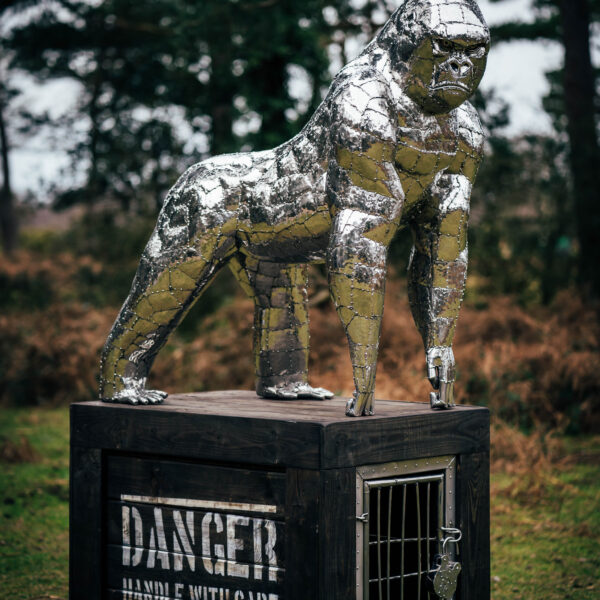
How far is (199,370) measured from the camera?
1006 cm

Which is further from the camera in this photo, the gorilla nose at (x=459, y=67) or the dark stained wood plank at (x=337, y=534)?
the gorilla nose at (x=459, y=67)

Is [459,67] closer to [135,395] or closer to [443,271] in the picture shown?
[443,271]

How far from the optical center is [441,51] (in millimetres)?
3387

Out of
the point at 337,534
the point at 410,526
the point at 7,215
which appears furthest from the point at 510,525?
the point at 7,215

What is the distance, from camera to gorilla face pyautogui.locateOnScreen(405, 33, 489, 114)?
3.38 meters

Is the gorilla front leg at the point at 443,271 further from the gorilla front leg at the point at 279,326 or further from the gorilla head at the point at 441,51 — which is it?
the gorilla front leg at the point at 279,326

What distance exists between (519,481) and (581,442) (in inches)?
77.5

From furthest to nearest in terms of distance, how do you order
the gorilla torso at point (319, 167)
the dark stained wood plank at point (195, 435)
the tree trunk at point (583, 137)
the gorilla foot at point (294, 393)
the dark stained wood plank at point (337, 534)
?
the tree trunk at point (583, 137) < the gorilla foot at point (294, 393) < the gorilla torso at point (319, 167) < the dark stained wood plank at point (195, 435) < the dark stained wood plank at point (337, 534)

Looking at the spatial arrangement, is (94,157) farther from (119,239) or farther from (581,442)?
(581,442)

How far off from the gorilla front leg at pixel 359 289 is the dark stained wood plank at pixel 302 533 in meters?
0.35

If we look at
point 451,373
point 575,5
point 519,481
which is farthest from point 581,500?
point 575,5

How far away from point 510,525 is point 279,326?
3.11 meters

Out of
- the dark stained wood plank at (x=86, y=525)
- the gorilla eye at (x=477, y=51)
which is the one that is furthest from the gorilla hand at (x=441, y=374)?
the dark stained wood plank at (x=86, y=525)

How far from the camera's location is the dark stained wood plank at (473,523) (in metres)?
3.53
